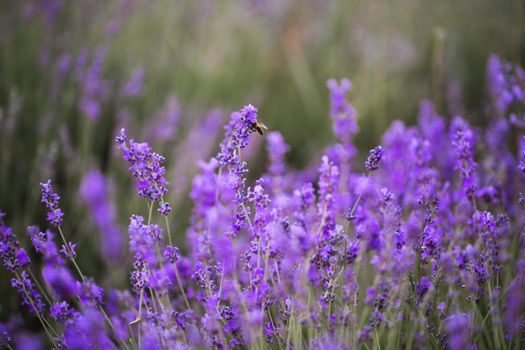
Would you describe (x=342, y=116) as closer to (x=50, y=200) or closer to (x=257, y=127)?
(x=257, y=127)

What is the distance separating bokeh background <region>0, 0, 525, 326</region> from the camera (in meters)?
2.62

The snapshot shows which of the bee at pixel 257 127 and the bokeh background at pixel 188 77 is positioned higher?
the bokeh background at pixel 188 77

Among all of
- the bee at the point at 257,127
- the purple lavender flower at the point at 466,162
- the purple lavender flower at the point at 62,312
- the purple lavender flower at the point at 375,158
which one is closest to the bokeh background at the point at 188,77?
the purple lavender flower at the point at 62,312

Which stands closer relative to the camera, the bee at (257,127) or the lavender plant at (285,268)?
the lavender plant at (285,268)

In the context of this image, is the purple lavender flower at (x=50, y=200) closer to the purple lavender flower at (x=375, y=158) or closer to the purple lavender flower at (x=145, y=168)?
the purple lavender flower at (x=145, y=168)

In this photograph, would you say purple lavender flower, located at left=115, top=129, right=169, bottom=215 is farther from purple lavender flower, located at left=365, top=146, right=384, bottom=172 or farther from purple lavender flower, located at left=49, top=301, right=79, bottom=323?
purple lavender flower, located at left=365, top=146, right=384, bottom=172

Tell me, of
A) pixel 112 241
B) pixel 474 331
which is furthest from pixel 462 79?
pixel 112 241

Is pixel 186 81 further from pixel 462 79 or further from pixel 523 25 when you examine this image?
pixel 523 25

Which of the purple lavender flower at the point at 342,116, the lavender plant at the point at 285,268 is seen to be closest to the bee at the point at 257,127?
the lavender plant at the point at 285,268

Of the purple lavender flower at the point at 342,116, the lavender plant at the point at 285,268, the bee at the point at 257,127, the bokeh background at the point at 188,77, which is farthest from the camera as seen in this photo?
the bokeh background at the point at 188,77

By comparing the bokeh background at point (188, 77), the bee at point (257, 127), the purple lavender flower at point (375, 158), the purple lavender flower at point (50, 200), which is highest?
the bokeh background at point (188, 77)

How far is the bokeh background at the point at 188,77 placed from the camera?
2.62 meters

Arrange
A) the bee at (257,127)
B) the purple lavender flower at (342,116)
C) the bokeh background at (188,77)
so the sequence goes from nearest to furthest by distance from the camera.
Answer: the bee at (257,127) → the purple lavender flower at (342,116) → the bokeh background at (188,77)

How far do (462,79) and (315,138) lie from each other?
155cm
